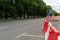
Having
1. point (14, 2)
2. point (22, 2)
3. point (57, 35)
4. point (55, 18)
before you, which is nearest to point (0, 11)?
point (14, 2)

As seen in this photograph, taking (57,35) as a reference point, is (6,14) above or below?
below

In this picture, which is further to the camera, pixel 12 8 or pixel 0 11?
pixel 12 8

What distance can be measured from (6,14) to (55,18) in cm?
3379

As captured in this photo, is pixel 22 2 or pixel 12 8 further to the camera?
pixel 22 2

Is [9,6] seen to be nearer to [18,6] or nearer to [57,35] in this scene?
[18,6]

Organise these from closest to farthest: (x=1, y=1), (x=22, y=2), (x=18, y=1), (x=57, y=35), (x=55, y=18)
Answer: (x=57, y=35)
(x=55, y=18)
(x=1, y=1)
(x=18, y=1)
(x=22, y=2)

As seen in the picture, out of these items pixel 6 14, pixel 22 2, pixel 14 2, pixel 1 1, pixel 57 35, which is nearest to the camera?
pixel 57 35

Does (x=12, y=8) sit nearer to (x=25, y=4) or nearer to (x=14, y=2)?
(x=14, y=2)

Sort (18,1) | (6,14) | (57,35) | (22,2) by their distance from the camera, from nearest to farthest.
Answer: (57,35) < (6,14) < (18,1) < (22,2)

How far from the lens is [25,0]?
8488 centimetres

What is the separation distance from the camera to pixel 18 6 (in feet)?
255

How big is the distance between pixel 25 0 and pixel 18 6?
7841 millimetres

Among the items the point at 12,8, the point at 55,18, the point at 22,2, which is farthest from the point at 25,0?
the point at 55,18

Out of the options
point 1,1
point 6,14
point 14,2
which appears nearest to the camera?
point 1,1
